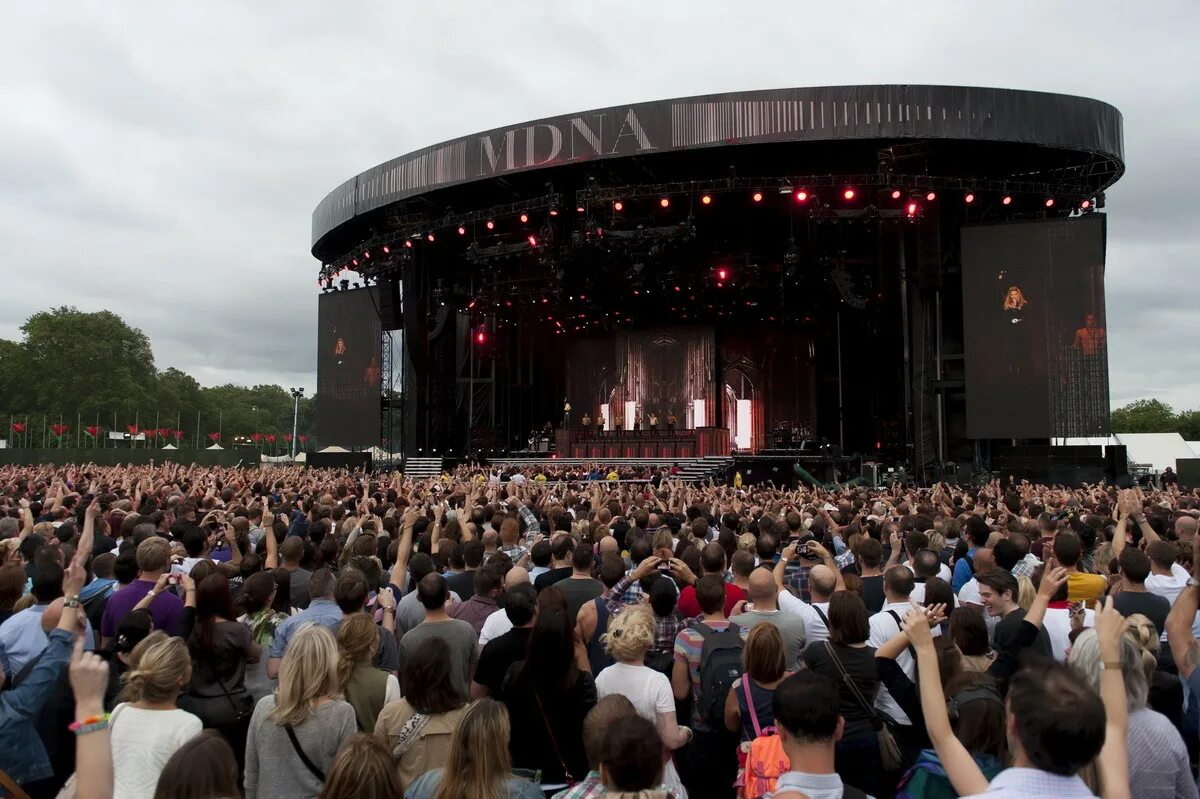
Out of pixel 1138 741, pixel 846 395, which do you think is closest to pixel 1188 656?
pixel 1138 741

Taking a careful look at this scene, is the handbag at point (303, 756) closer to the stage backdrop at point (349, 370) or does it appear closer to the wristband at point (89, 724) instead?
the wristband at point (89, 724)

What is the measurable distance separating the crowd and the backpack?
10 millimetres

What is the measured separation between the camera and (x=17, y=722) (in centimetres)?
323

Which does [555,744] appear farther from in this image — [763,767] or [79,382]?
[79,382]

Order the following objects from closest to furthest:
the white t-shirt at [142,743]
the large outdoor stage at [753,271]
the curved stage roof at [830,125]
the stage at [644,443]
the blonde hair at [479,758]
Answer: the blonde hair at [479,758] < the white t-shirt at [142,743] < the curved stage roof at [830,125] < the large outdoor stage at [753,271] < the stage at [644,443]

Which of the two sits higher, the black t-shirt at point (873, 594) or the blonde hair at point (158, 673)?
the blonde hair at point (158, 673)

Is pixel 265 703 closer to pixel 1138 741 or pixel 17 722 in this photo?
pixel 17 722

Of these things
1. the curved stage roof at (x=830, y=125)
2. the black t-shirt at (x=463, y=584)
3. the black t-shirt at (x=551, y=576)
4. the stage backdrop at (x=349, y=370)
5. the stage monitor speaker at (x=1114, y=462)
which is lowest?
the black t-shirt at (x=463, y=584)

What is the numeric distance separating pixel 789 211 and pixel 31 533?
23730 mm

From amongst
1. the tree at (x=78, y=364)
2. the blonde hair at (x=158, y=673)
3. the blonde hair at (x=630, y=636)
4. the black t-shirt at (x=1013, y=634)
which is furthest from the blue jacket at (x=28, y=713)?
the tree at (x=78, y=364)

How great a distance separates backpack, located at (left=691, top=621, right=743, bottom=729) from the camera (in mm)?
3697

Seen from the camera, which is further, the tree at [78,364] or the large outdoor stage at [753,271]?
the tree at [78,364]

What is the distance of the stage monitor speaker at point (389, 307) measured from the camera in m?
30.8

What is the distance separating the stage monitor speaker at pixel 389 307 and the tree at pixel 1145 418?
79760 millimetres
